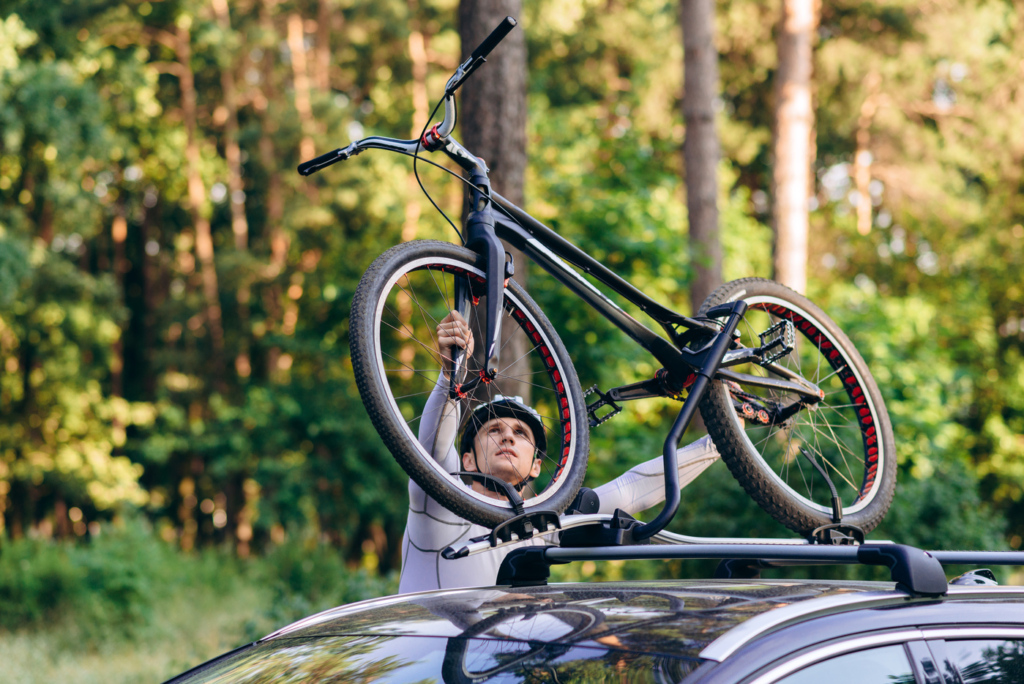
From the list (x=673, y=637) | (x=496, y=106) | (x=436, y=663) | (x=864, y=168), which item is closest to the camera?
(x=673, y=637)

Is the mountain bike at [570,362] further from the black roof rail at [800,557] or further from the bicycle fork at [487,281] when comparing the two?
the black roof rail at [800,557]

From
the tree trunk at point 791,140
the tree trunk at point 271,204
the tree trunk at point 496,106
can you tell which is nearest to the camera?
the tree trunk at point 496,106

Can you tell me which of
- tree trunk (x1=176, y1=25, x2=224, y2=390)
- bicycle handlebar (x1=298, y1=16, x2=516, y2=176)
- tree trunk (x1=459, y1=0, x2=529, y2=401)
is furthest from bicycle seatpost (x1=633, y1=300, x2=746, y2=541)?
tree trunk (x1=176, y1=25, x2=224, y2=390)

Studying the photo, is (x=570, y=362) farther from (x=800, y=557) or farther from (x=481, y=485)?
(x=800, y=557)

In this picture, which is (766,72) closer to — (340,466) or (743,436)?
(340,466)

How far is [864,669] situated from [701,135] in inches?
416

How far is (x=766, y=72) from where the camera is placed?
2233 centimetres

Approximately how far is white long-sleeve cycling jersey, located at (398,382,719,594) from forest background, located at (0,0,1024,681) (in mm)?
9377

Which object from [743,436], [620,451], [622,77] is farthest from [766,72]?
[743,436]

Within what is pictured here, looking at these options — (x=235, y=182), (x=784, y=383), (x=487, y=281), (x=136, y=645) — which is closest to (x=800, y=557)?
(x=487, y=281)

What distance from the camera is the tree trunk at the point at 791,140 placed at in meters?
11.7

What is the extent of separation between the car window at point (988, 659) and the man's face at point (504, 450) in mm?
1412

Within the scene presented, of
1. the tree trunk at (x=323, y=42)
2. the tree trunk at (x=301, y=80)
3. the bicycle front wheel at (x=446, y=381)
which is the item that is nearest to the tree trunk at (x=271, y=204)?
the tree trunk at (x=301, y=80)

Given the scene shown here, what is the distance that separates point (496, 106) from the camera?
19.9 ft
